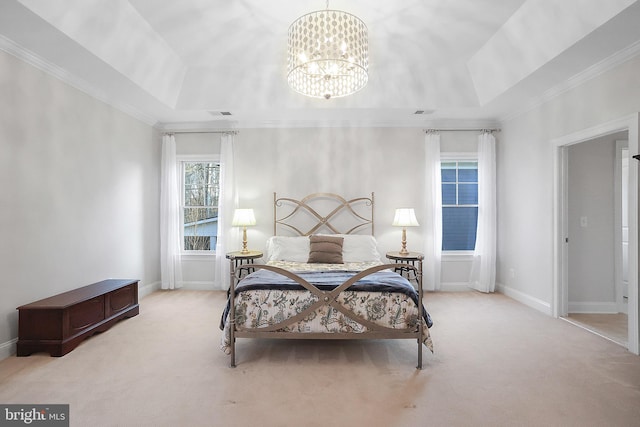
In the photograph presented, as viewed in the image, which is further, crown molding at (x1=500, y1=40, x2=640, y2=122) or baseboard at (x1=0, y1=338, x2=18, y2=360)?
crown molding at (x1=500, y1=40, x2=640, y2=122)

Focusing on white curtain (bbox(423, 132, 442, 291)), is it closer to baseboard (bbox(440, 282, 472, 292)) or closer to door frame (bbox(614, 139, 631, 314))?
baseboard (bbox(440, 282, 472, 292))

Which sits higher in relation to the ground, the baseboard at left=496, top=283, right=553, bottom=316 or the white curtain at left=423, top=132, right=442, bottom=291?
the white curtain at left=423, top=132, right=442, bottom=291

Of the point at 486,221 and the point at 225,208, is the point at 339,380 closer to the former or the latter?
the point at 225,208

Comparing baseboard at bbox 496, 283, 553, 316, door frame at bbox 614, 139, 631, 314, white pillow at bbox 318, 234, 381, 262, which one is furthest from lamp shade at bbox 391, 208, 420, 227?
door frame at bbox 614, 139, 631, 314

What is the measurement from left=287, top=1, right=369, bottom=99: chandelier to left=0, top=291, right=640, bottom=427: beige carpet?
2.44 meters

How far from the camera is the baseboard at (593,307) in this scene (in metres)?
4.35

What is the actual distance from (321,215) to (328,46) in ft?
10.2

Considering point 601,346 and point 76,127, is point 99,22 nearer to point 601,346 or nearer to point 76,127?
point 76,127

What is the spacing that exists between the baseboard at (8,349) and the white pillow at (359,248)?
3.60 meters

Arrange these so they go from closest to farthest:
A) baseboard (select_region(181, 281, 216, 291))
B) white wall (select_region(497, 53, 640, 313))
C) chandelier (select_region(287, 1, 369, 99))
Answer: chandelier (select_region(287, 1, 369, 99))
white wall (select_region(497, 53, 640, 313))
baseboard (select_region(181, 281, 216, 291))

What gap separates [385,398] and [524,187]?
381 cm

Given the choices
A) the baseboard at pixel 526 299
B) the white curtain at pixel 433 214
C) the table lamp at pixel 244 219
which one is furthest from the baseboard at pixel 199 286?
the baseboard at pixel 526 299

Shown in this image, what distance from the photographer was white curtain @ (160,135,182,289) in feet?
18.3

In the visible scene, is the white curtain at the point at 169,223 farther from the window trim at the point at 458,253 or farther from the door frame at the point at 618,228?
the door frame at the point at 618,228
